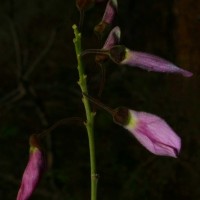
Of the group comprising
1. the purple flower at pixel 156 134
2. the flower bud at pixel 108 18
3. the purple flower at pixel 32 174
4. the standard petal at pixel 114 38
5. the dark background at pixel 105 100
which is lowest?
the dark background at pixel 105 100

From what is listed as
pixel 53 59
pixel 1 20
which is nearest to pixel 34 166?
pixel 53 59

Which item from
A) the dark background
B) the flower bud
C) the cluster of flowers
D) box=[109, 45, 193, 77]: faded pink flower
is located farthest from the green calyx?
the dark background

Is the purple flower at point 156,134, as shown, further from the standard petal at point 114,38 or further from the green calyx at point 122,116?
the standard petal at point 114,38

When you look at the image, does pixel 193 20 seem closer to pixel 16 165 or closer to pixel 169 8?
pixel 169 8

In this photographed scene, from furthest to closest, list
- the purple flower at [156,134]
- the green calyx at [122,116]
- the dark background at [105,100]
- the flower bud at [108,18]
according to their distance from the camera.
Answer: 1. the dark background at [105,100]
2. the flower bud at [108,18]
3. the green calyx at [122,116]
4. the purple flower at [156,134]

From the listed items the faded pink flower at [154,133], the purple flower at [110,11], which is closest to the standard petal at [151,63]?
the faded pink flower at [154,133]

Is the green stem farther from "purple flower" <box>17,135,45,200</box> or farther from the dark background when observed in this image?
the dark background

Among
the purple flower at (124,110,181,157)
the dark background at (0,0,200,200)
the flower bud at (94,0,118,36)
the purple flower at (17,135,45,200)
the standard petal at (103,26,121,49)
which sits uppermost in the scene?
the flower bud at (94,0,118,36)

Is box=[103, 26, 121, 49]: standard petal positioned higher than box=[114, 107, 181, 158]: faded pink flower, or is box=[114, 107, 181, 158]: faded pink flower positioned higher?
box=[103, 26, 121, 49]: standard petal
